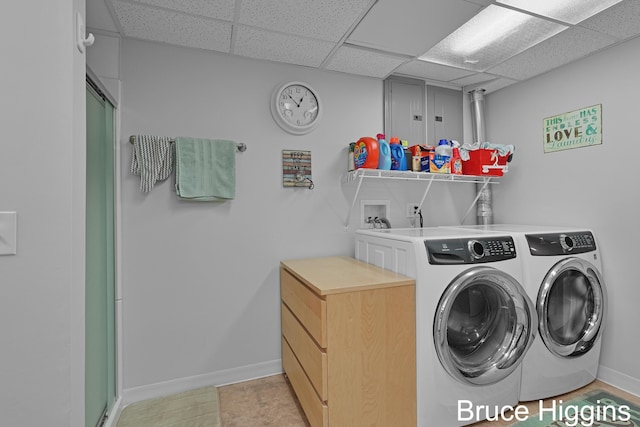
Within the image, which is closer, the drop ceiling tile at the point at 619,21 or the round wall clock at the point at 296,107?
the drop ceiling tile at the point at 619,21

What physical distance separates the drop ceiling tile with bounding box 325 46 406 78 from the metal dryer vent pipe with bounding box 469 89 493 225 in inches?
38.7

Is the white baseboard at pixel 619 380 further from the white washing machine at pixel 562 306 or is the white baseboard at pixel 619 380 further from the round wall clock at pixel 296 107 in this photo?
the round wall clock at pixel 296 107

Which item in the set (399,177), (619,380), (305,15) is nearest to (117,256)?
(305,15)

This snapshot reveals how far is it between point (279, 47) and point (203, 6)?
21.8 inches

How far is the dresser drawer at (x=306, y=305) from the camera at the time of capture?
1411 millimetres

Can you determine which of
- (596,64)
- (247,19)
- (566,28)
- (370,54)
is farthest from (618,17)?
(247,19)

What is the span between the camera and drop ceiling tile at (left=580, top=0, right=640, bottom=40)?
1.63 metres

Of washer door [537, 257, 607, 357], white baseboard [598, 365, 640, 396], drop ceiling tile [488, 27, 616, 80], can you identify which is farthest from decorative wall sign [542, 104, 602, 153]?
white baseboard [598, 365, 640, 396]

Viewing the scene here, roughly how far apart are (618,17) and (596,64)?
1.56 feet

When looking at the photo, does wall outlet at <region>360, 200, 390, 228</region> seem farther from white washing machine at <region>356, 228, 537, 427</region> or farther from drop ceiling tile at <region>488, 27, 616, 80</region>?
drop ceiling tile at <region>488, 27, 616, 80</region>

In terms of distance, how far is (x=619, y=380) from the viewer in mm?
1998

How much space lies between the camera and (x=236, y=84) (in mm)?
2170

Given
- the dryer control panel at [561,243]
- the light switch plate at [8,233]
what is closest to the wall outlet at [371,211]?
the dryer control panel at [561,243]

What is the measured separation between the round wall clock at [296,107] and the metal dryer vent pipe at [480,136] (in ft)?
5.11
